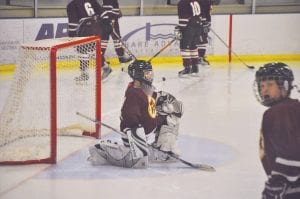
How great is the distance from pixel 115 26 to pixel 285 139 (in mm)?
6581

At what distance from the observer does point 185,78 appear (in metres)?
8.50

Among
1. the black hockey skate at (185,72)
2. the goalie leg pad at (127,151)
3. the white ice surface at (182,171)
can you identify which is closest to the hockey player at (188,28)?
the black hockey skate at (185,72)

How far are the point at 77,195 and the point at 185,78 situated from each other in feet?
15.6

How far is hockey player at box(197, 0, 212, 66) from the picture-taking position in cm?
884

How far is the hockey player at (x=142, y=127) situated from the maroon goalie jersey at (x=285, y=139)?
2009mm

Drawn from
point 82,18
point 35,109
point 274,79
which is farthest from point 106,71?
Result: point 274,79

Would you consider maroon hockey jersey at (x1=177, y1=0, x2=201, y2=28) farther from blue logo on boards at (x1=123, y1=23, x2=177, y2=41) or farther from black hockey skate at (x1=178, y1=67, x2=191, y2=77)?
blue logo on boards at (x1=123, y1=23, x2=177, y2=41)

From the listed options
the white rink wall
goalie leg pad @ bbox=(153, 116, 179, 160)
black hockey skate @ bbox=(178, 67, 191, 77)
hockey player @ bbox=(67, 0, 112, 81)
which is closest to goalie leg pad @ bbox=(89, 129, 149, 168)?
goalie leg pad @ bbox=(153, 116, 179, 160)

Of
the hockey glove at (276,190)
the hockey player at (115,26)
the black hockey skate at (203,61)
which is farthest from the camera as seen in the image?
the black hockey skate at (203,61)

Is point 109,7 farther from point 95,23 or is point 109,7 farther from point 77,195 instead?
point 77,195

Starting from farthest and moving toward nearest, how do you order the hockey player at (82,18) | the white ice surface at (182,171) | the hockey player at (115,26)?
the hockey player at (115,26) → the hockey player at (82,18) → the white ice surface at (182,171)

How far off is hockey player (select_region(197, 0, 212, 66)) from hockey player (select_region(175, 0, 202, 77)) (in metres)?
0.19

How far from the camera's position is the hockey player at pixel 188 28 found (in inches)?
339

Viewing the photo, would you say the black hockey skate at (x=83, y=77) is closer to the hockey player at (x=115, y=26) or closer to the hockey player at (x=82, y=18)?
the hockey player at (x=82, y=18)
